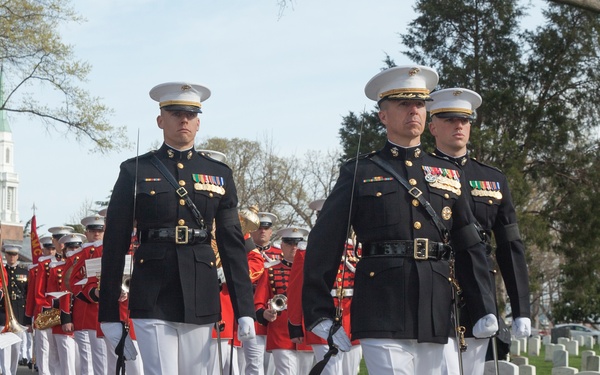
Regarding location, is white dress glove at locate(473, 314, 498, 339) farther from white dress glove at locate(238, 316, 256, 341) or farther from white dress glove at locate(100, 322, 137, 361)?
white dress glove at locate(100, 322, 137, 361)

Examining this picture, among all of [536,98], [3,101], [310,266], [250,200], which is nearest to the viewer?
[310,266]

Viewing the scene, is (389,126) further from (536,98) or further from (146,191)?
(536,98)

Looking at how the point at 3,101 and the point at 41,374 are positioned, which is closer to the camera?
the point at 41,374

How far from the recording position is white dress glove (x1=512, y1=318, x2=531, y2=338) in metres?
7.12

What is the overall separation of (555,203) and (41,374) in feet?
69.2

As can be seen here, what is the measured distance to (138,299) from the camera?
7434 millimetres

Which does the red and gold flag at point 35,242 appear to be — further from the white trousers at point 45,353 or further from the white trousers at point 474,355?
the white trousers at point 474,355

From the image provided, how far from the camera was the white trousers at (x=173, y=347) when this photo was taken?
720 cm

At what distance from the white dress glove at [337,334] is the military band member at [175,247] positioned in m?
1.51

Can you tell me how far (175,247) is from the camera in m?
7.58

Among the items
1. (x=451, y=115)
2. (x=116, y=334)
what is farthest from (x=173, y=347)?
(x=451, y=115)

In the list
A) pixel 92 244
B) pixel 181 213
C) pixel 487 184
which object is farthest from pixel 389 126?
pixel 92 244

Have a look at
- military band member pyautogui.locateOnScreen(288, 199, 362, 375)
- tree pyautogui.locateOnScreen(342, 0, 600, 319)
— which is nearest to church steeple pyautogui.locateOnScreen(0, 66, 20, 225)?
tree pyautogui.locateOnScreen(342, 0, 600, 319)

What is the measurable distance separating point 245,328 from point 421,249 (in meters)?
1.73
